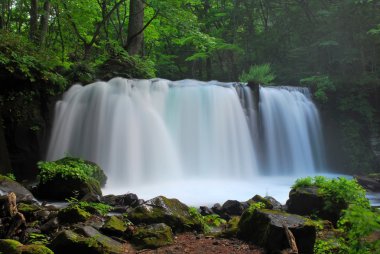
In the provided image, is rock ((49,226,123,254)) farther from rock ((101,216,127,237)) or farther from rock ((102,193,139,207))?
rock ((102,193,139,207))

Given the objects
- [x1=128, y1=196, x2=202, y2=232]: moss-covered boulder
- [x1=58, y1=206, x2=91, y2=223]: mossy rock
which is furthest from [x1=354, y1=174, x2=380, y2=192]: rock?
[x1=58, y1=206, x2=91, y2=223]: mossy rock

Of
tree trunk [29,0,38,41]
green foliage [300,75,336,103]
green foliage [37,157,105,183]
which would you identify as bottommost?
green foliage [37,157,105,183]

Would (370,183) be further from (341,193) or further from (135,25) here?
(135,25)

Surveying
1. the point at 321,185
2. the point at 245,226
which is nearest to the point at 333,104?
the point at 321,185

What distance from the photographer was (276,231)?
456 cm

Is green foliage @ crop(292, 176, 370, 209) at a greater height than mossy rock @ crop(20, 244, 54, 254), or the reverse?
green foliage @ crop(292, 176, 370, 209)

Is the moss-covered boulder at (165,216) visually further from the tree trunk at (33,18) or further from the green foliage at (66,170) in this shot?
the tree trunk at (33,18)

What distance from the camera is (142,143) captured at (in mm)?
12312

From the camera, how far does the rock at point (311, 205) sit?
6.34 metres

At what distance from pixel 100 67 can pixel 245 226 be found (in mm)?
11664

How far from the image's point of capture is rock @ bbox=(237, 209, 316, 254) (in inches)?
178

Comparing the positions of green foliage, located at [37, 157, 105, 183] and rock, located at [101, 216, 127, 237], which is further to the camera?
green foliage, located at [37, 157, 105, 183]

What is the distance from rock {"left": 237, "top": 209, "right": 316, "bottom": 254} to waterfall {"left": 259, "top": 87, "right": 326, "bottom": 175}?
999cm

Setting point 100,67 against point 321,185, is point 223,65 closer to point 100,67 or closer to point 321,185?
point 100,67
